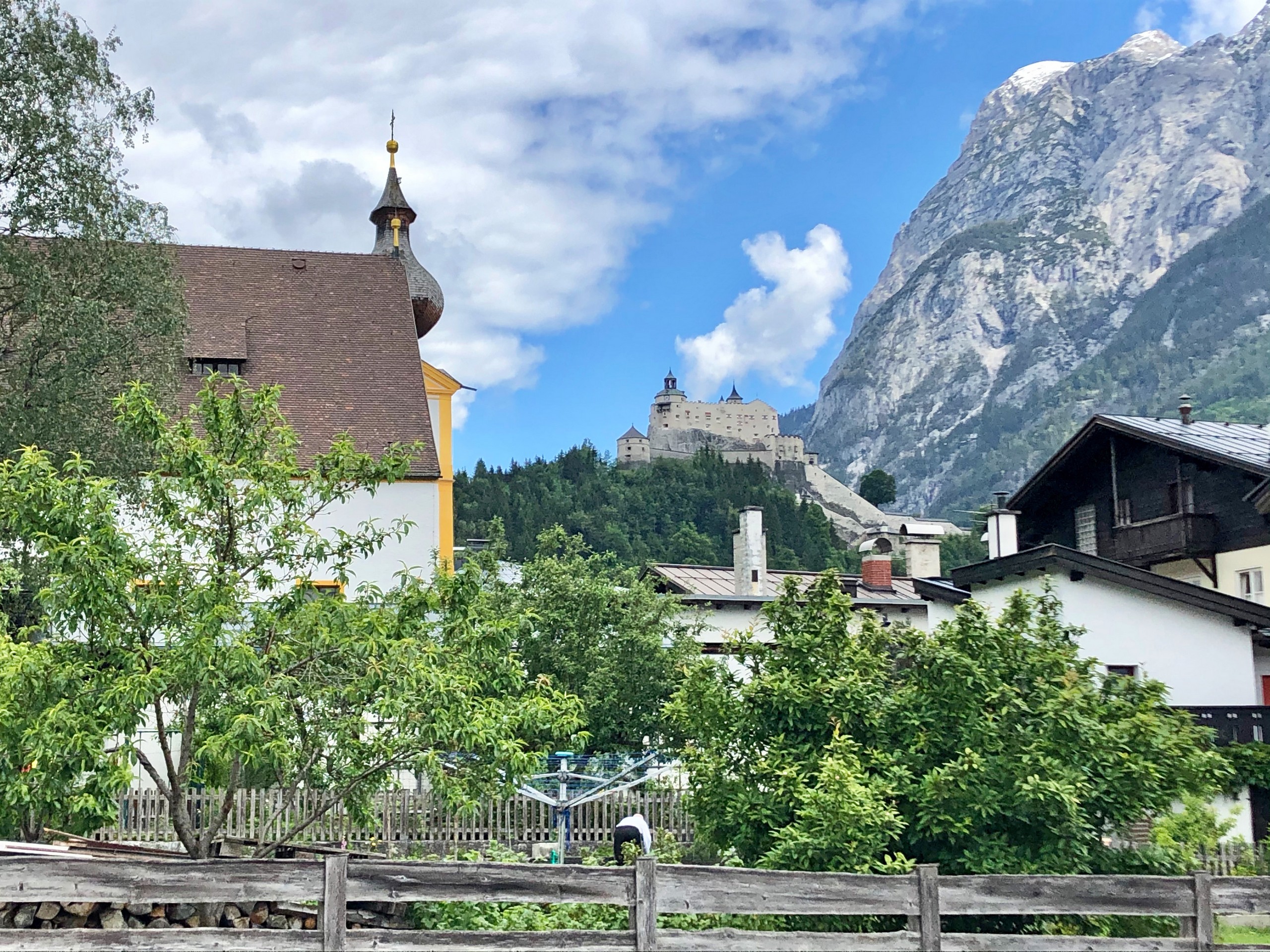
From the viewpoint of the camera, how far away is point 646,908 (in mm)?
9797

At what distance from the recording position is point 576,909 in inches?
498

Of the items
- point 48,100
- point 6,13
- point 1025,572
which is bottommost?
point 1025,572

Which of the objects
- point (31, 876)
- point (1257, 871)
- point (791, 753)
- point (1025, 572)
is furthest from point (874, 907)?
point (1025, 572)

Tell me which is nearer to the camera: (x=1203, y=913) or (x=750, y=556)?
(x=1203, y=913)

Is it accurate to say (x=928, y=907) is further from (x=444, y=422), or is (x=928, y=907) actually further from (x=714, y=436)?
A: (x=714, y=436)

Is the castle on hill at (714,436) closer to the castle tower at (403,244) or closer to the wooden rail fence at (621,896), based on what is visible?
the castle tower at (403,244)

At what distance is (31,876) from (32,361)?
1336 cm

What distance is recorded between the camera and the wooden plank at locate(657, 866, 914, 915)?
9.83m

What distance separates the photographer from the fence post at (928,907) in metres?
10.1

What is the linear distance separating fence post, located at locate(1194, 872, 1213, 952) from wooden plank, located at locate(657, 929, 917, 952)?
2393 mm

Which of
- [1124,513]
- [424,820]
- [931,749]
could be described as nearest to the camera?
[931,749]

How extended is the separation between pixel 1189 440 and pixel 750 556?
478 inches

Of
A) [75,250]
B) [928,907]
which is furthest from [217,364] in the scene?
[928,907]

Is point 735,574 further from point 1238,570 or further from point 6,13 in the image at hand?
point 6,13
